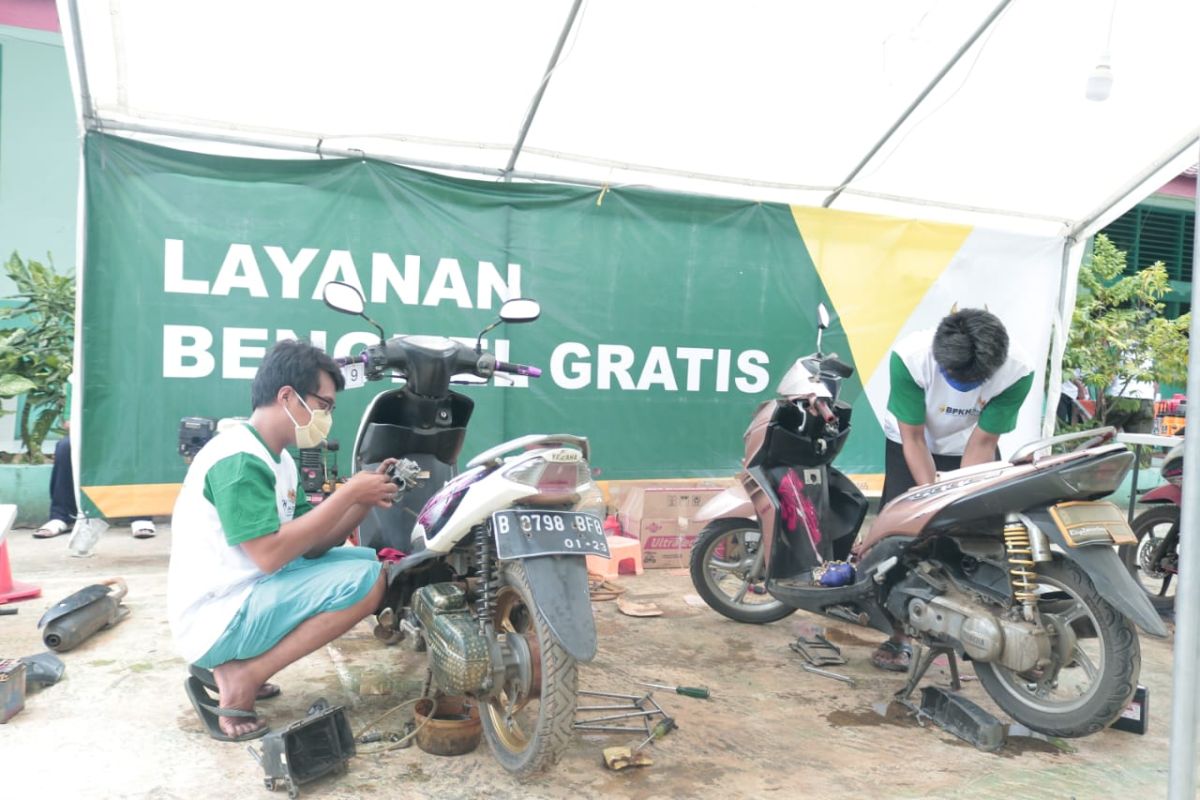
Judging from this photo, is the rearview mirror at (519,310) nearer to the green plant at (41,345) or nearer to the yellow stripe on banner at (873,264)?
the yellow stripe on banner at (873,264)

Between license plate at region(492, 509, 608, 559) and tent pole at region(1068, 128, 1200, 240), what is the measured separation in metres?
4.70

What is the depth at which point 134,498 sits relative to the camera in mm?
4707

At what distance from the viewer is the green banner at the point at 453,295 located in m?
4.68

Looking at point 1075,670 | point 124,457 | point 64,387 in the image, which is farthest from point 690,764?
point 64,387

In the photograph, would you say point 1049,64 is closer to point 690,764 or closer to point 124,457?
point 690,764

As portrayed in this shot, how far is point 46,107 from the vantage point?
7543mm

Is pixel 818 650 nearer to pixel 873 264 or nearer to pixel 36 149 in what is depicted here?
pixel 873 264

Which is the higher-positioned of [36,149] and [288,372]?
[36,149]

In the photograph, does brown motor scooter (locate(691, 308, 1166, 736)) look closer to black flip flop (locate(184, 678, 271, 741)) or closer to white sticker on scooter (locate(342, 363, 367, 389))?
white sticker on scooter (locate(342, 363, 367, 389))

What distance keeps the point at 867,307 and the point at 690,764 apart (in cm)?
438

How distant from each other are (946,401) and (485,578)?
218cm

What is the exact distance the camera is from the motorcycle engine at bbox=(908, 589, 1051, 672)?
8.34 ft

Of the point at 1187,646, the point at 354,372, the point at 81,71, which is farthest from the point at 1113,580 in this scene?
the point at 81,71

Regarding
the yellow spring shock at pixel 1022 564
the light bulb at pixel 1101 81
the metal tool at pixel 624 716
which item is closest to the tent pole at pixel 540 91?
the light bulb at pixel 1101 81
